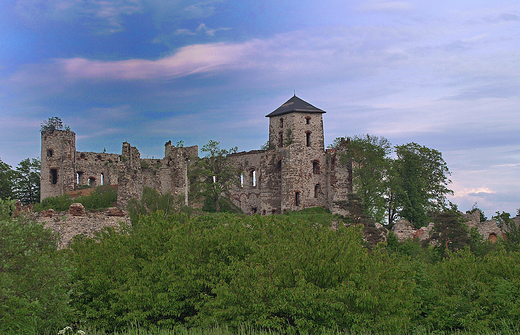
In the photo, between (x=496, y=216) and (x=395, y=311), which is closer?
(x=395, y=311)

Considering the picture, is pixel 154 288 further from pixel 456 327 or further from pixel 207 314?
pixel 456 327

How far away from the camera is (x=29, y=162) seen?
52.7 metres

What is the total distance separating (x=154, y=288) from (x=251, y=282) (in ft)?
11.1

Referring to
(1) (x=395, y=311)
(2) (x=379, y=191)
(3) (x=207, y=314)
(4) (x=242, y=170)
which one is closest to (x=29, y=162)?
(4) (x=242, y=170)

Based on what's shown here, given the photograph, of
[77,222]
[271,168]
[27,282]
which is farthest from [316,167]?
[27,282]

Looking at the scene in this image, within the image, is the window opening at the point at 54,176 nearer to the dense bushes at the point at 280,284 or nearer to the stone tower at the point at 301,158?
the stone tower at the point at 301,158

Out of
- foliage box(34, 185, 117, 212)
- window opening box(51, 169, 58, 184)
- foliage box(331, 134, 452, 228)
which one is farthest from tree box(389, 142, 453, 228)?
window opening box(51, 169, 58, 184)

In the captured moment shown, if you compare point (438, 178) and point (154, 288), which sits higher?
point (438, 178)

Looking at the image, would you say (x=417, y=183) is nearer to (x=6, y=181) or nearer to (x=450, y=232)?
(x=450, y=232)

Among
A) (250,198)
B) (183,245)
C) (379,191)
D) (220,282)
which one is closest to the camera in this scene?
(220,282)

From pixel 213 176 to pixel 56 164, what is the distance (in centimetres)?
1443

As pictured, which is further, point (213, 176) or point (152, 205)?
point (213, 176)

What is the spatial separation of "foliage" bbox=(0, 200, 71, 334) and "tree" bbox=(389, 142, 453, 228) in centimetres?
3321

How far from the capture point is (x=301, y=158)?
4734 centimetres
